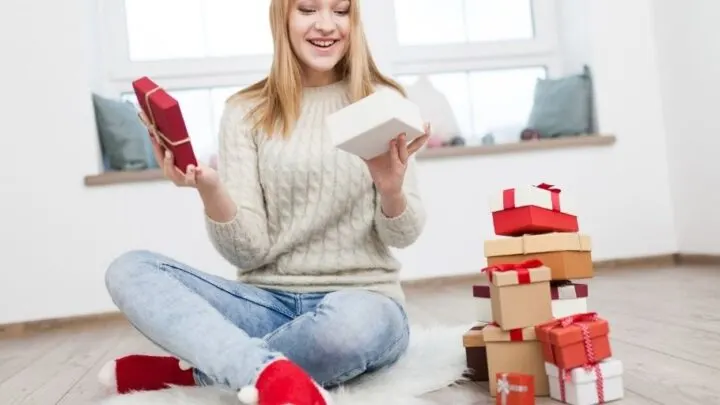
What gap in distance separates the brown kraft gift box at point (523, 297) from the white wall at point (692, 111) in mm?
1949

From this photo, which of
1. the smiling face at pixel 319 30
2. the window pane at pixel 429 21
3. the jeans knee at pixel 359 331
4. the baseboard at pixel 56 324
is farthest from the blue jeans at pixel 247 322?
the window pane at pixel 429 21

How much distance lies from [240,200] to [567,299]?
56 cm

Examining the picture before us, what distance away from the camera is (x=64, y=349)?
2.17 metres

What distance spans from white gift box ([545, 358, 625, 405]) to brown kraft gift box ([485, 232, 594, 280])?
172 mm

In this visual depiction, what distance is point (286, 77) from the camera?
1.38 metres

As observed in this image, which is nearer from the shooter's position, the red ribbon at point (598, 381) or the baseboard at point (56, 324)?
the red ribbon at point (598, 381)

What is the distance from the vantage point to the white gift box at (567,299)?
117 cm

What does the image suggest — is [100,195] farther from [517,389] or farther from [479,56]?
[517,389]

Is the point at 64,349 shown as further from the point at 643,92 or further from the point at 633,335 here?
the point at 643,92

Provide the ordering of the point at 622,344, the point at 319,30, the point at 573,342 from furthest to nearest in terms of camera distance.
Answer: the point at 622,344
the point at 319,30
the point at 573,342

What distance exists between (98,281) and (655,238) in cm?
218

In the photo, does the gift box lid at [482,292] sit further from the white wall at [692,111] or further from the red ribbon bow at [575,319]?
the white wall at [692,111]

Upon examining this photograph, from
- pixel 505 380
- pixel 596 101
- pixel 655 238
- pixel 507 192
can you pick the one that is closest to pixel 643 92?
pixel 596 101

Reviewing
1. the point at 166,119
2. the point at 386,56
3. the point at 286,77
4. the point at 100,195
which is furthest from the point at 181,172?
the point at 386,56
